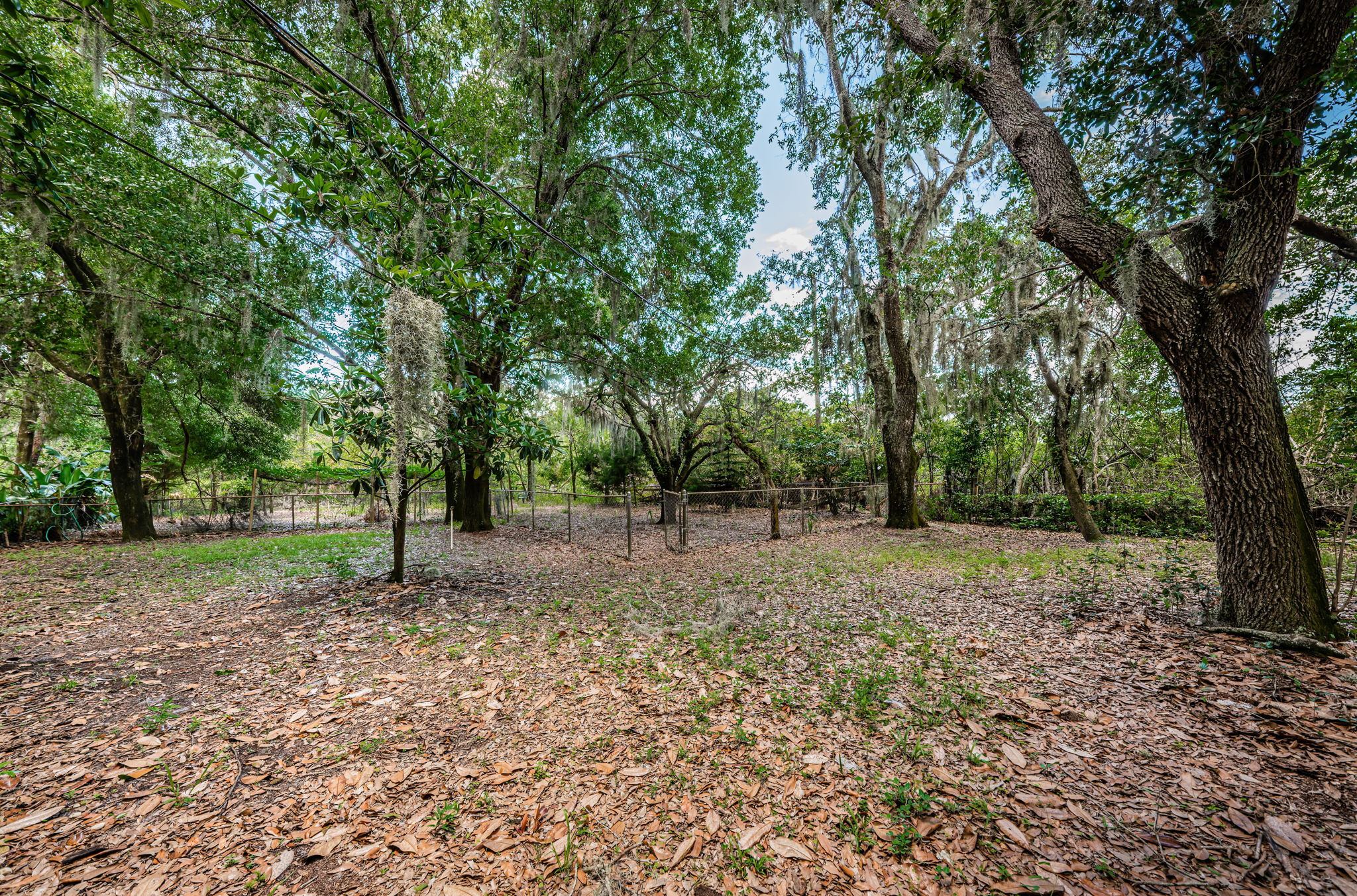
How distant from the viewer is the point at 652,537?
1000 cm

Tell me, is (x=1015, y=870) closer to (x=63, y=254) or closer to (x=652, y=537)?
(x=652, y=537)

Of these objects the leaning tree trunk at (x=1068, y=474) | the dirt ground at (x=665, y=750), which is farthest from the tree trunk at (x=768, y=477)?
the leaning tree trunk at (x=1068, y=474)

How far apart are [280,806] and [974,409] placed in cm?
1255

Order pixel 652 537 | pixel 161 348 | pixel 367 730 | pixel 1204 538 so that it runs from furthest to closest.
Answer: pixel 652 537 → pixel 161 348 → pixel 1204 538 → pixel 367 730

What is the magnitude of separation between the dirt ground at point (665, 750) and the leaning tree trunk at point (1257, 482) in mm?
412

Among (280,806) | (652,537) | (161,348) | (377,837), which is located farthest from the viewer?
(652,537)

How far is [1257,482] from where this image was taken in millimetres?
3111

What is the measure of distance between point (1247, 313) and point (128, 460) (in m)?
15.4

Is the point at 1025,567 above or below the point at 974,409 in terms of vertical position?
below

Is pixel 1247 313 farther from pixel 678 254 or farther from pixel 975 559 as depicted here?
pixel 678 254

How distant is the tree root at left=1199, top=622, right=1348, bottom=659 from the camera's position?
9.25ft

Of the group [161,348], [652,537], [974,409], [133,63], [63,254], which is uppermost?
[133,63]

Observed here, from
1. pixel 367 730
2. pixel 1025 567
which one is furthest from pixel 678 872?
pixel 1025 567

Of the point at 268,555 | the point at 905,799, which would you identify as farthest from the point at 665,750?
the point at 268,555
